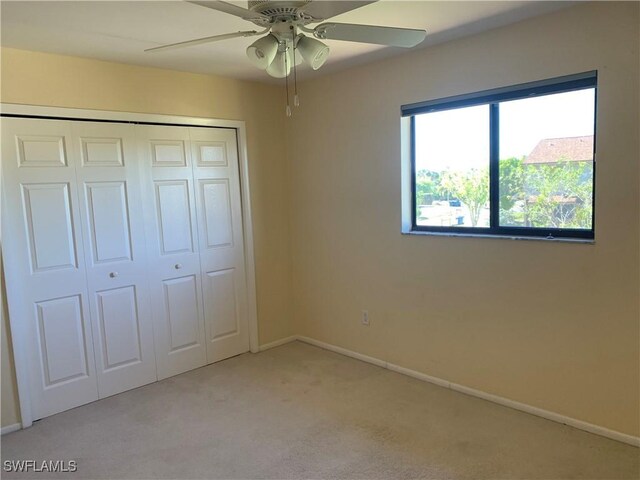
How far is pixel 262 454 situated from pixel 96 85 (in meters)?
2.50

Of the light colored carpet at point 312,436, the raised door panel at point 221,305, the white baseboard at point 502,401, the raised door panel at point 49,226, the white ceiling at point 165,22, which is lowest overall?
the light colored carpet at point 312,436

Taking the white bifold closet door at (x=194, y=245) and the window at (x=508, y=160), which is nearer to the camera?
the window at (x=508, y=160)

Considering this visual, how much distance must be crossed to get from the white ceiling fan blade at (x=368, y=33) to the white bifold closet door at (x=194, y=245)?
6.28 ft

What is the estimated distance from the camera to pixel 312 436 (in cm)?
259

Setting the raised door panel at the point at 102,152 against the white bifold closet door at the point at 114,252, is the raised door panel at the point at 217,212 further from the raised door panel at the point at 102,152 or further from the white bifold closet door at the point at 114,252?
the raised door panel at the point at 102,152

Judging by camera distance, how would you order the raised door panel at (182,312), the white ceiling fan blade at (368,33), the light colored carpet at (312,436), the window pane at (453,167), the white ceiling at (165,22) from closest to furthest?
1. the white ceiling fan blade at (368,33)
2. the white ceiling at (165,22)
3. the light colored carpet at (312,436)
4. the window pane at (453,167)
5. the raised door panel at (182,312)

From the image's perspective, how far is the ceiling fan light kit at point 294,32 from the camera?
1.57 meters

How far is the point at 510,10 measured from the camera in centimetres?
237

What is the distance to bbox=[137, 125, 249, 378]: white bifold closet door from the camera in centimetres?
336

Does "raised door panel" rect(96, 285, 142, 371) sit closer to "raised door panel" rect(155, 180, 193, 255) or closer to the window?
"raised door panel" rect(155, 180, 193, 255)

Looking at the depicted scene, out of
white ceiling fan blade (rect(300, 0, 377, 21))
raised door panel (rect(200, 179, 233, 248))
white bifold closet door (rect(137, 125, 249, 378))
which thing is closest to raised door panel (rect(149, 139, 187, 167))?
white bifold closet door (rect(137, 125, 249, 378))

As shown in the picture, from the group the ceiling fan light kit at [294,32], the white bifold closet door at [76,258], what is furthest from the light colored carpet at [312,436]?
the ceiling fan light kit at [294,32]

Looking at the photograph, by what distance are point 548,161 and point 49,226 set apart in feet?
9.93

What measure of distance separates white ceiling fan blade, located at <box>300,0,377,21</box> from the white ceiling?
24.5 inches
